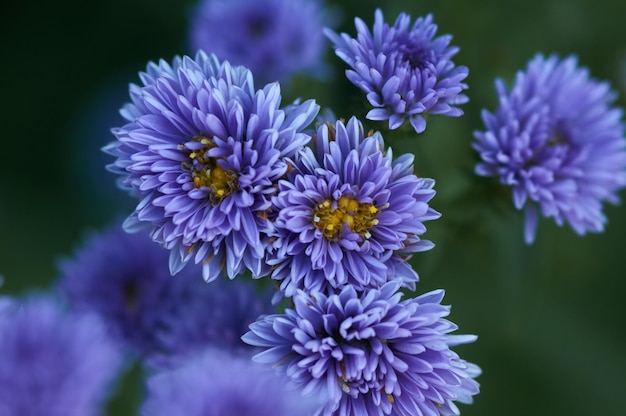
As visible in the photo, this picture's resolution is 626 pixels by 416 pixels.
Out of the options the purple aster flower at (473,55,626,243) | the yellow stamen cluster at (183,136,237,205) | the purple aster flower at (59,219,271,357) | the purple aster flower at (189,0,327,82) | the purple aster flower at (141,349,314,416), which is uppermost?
the purple aster flower at (189,0,327,82)

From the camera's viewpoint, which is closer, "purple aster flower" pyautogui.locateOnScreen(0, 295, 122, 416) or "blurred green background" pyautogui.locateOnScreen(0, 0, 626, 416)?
"purple aster flower" pyautogui.locateOnScreen(0, 295, 122, 416)

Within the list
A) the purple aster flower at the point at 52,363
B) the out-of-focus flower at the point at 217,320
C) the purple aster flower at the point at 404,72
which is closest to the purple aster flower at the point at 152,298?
the out-of-focus flower at the point at 217,320

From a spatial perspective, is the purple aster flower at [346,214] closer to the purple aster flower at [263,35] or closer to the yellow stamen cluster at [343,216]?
the yellow stamen cluster at [343,216]

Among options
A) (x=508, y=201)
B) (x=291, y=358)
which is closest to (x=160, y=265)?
(x=291, y=358)

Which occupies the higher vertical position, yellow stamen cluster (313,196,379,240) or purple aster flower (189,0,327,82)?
purple aster flower (189,0,327,82)

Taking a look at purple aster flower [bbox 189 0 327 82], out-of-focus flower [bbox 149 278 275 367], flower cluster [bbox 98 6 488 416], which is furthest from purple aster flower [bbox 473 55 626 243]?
purple aster flower [bbox 189 0 327 82]

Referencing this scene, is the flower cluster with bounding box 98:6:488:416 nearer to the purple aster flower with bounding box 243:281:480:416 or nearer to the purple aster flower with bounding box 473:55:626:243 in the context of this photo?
the purple aster flower with bounding box 243:281:480:416

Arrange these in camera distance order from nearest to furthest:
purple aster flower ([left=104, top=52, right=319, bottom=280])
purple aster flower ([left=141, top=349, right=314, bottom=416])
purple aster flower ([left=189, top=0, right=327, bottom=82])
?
purple aster flower ([left=141, top=349, right=314, bottom=416]) → purple aster flower ([left=104, top=52, right=319, bottom=280]) → purple aster flower ([left=189, top=0, right=327, bottom=82])
